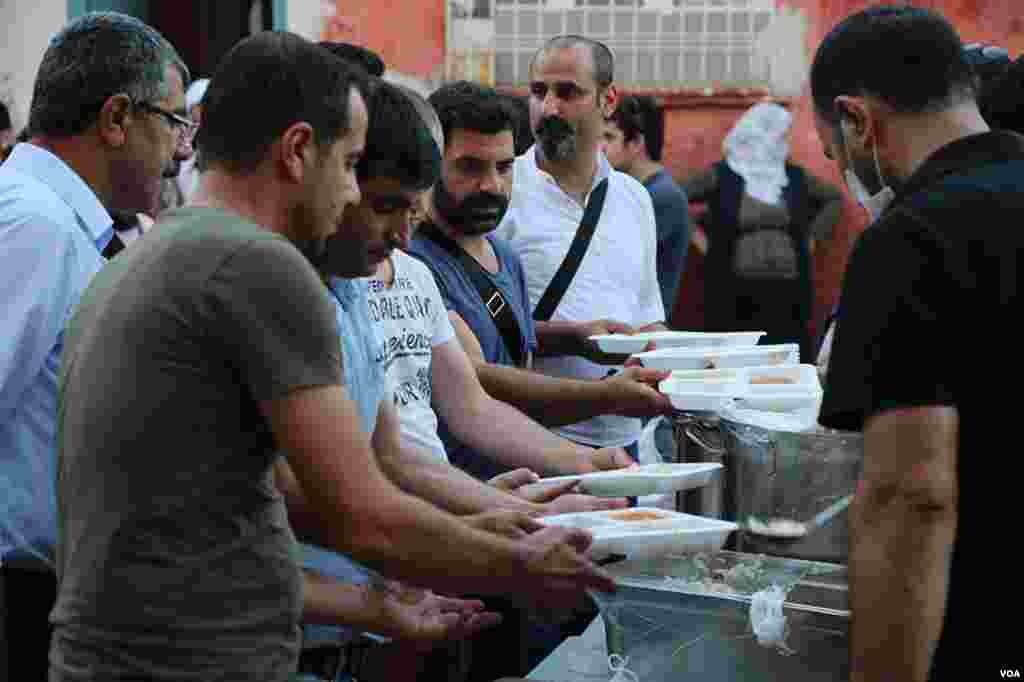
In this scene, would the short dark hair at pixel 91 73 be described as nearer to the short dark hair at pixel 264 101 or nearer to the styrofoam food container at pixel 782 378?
the short dark hair at pixel 264 101

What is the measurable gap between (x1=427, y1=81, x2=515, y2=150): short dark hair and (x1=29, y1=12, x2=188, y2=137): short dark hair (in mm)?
1045

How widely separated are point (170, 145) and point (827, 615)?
1551mm

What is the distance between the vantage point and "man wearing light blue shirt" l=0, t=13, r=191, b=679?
247 centimetres

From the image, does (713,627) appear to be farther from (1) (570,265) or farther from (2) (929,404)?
(1) (570,265)

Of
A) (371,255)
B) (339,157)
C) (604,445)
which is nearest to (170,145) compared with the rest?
(371,255)

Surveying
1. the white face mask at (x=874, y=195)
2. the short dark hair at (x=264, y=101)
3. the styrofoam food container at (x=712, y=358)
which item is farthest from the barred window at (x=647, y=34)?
the short dark hair at (x=264, y=101)

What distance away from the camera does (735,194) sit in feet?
25.2

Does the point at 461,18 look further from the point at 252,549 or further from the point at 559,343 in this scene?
the point at 252,549

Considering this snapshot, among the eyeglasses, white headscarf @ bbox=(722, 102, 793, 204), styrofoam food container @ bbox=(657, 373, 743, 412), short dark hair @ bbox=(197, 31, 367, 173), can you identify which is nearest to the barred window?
white headscarf @ bbox=(722, 102, 793, 204)

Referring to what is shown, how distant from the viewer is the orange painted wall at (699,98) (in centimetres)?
830

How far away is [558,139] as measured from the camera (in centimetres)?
458

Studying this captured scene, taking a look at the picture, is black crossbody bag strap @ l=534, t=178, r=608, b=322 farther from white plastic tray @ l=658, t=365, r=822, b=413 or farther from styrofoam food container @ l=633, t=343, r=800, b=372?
white plastic tray @ l=658, t=365, r=822, b=413

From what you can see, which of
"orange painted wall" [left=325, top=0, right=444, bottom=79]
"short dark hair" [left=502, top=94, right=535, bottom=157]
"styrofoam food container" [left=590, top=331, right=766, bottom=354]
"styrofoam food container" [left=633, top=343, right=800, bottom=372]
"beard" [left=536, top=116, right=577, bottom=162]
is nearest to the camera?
"styrofoam food container" [left=633, top=343, right=800, bottom=372]

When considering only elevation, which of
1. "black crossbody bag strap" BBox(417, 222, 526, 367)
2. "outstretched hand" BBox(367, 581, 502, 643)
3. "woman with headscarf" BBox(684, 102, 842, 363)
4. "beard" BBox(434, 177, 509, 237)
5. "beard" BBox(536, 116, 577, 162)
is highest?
"beard" BBox(536, 116, 577, 162)
